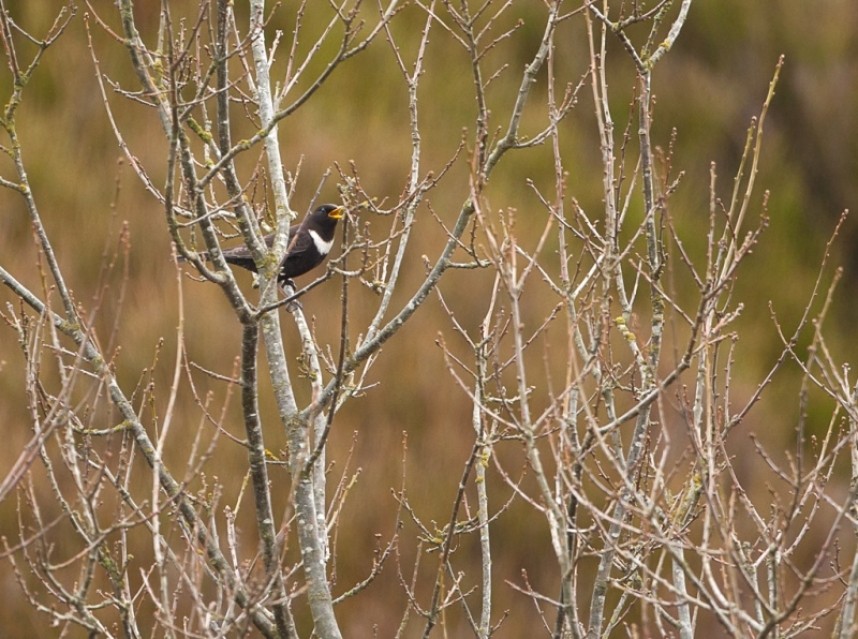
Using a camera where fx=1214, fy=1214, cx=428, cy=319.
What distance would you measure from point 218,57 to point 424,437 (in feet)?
22.3

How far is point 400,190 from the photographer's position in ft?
38.2

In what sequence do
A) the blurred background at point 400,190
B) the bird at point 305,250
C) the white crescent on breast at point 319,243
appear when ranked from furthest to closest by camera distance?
the blurred background at point 400,190 < the white crescent on breast at point 319,243 < the bird at point 305,250

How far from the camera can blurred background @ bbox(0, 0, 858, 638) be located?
31.2 ft

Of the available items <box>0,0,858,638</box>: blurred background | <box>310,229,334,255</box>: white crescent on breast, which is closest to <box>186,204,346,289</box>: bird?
<box>310,229,334,255</box>: white crescent on breast

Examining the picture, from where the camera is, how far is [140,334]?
9898 mm

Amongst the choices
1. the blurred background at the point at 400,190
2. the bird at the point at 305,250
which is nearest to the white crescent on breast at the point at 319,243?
the bird at the point at 305,250

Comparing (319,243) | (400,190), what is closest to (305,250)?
(319,243)

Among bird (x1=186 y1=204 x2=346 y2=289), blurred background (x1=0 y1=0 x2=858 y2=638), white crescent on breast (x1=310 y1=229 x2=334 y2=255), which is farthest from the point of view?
blurred background (x1=0 y1=0 x2=858 y2=638)

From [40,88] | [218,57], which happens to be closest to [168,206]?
[218,57]

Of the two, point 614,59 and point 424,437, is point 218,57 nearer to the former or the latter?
point 424,437

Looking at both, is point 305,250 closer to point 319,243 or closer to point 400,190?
point 319,243

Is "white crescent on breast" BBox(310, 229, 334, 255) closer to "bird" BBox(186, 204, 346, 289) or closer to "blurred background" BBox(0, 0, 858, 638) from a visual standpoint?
"bird" BBox(186, 204, 346, 289)

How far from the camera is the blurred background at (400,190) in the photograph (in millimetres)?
9508

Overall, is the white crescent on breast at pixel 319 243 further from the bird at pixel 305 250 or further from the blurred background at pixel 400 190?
the blurred background at pixel 400 190
